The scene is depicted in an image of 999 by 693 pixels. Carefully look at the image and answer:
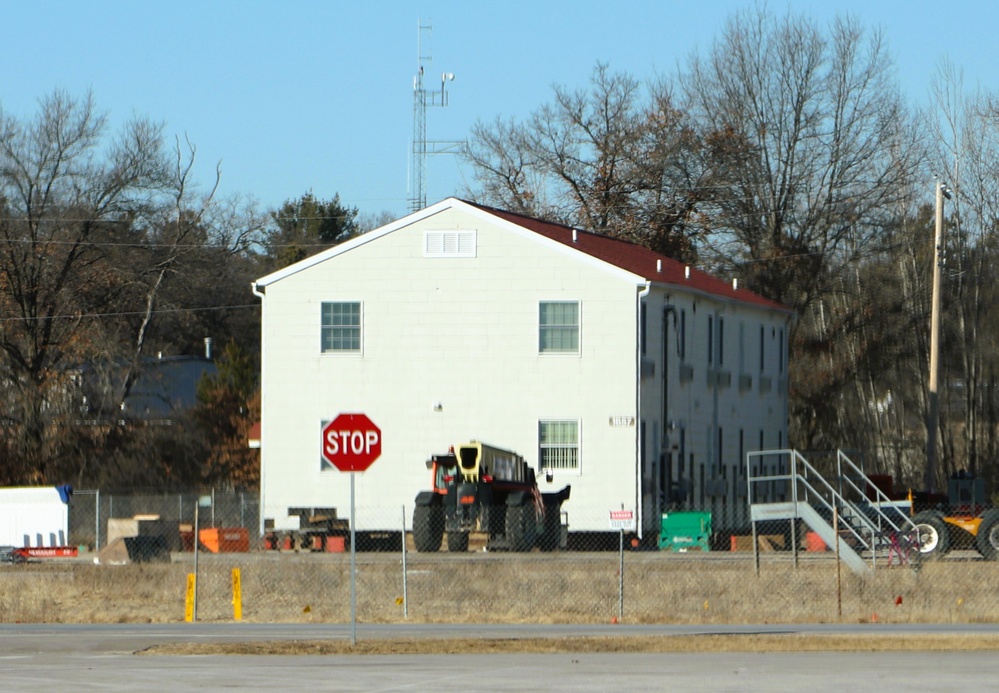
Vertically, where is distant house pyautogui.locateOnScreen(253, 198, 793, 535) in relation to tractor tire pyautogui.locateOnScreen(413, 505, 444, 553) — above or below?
above

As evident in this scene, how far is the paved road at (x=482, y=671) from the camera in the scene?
16.6 m

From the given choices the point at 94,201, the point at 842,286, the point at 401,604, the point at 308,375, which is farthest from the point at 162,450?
the point at 401,604

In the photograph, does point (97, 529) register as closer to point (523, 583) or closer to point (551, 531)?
point (551, 531)

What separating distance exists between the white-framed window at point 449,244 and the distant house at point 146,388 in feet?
55.5

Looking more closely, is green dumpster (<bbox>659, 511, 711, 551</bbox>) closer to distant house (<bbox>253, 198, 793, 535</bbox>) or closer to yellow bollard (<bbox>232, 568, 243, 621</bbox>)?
distant house (<bbox>253, 198, 793, 535</bbox>)

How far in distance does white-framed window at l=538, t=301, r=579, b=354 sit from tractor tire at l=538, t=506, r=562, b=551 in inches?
203

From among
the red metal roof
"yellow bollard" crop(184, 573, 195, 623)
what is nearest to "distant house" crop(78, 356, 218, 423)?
the red metal roof

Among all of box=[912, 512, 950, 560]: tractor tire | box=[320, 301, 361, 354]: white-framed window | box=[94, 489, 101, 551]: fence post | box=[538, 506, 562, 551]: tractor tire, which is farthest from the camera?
box=[320, 301, 361, 354]: white-framed window

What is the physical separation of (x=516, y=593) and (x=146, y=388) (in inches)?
1655

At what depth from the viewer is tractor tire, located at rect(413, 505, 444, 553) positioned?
38.4m

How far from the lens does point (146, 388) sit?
221 ft

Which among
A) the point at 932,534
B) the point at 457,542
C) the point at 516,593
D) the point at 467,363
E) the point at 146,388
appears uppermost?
the point at 146,388

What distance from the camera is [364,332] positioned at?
142 ft

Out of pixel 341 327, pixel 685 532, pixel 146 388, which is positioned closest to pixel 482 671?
pixel 685 532
